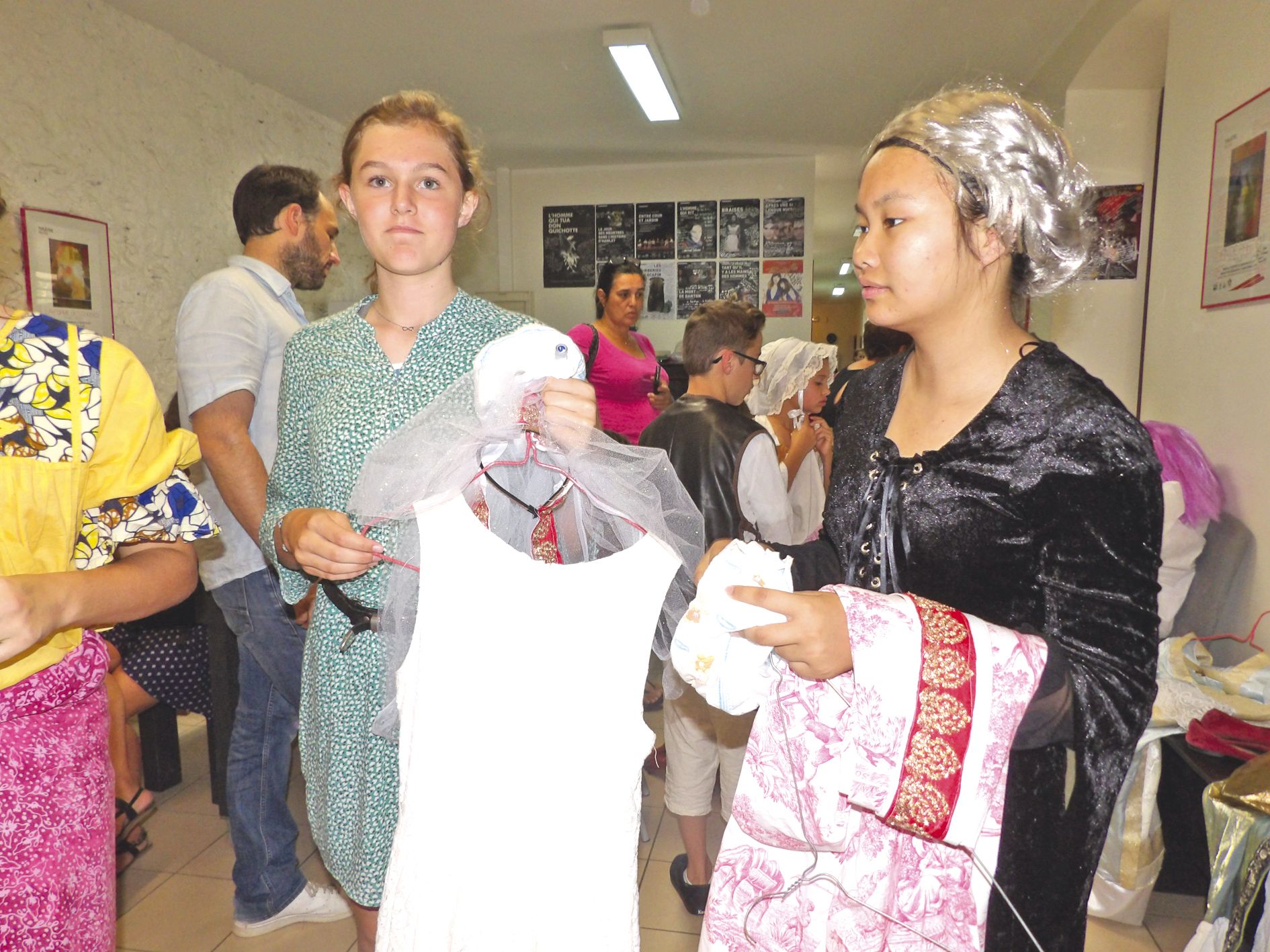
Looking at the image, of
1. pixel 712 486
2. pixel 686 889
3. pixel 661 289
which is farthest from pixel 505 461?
pixel 661 289

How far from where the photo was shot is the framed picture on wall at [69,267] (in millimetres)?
3680

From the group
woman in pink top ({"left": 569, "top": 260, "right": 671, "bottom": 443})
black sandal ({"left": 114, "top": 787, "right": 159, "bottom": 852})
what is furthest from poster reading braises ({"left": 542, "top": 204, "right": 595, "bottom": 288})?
black sandal ({"left": 114, "top": 787, "right": 159, "bottom": 852})

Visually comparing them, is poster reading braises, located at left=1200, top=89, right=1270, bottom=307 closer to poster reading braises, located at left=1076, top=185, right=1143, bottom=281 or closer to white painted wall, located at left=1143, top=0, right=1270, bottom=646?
white painted wall, located at left=1143, top=0, right=1270, bottom=646

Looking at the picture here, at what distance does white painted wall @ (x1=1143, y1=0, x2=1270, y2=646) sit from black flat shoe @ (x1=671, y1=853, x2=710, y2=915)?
183 cm

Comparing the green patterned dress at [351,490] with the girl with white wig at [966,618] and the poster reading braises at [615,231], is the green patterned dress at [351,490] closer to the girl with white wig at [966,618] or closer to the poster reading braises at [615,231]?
the girl with white wig at [966,618]

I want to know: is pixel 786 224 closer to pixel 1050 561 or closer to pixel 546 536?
pixel 546 536

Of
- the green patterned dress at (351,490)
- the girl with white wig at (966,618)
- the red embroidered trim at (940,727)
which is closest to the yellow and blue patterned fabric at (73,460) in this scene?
the green patterned dress at (351,490)

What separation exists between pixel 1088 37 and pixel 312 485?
4.49 meters

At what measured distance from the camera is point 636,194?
7.38 m

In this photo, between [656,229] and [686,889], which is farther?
[656,229]

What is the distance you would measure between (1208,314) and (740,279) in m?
4.75

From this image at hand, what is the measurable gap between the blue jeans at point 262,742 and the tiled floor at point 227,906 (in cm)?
13

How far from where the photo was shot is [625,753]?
3.39ft

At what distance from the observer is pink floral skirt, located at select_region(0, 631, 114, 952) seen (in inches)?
37.4
